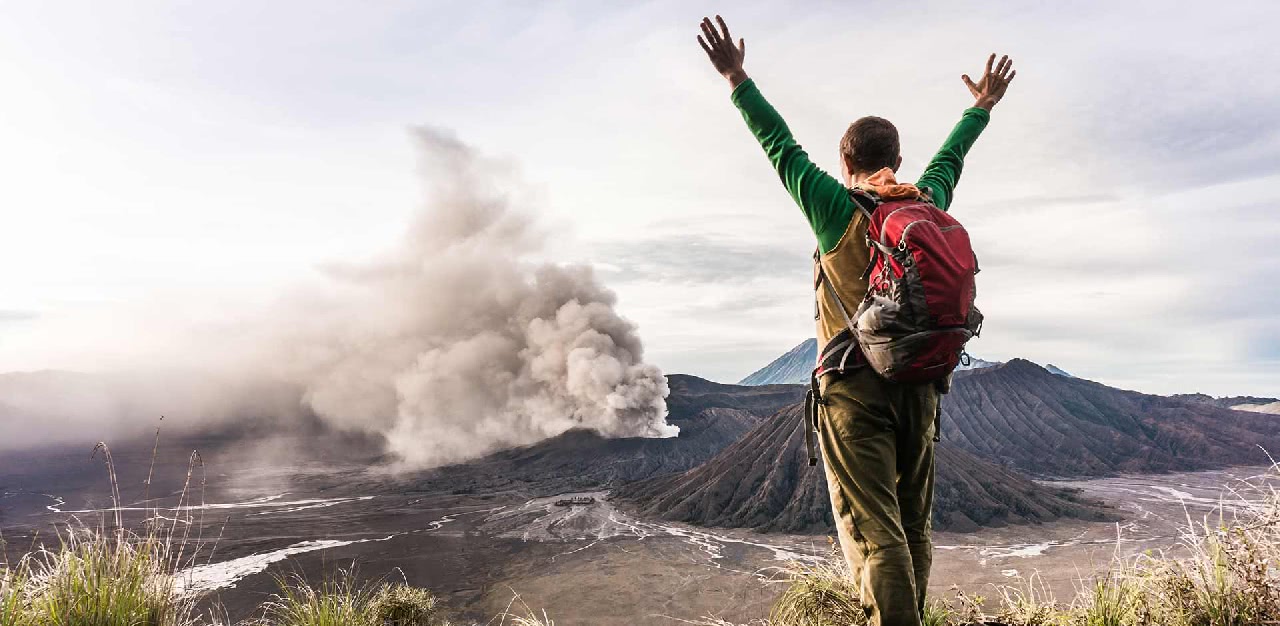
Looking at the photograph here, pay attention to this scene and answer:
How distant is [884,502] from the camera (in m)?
1.85

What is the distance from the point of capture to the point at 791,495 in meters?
44.8

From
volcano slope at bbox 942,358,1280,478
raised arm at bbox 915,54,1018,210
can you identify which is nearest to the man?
raised arm at bbox 915,54,1018,210

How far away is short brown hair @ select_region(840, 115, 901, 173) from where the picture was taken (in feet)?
6.65

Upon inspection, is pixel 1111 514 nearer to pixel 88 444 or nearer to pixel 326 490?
pixel 326 490

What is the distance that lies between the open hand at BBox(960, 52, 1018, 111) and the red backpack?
1.19 meters

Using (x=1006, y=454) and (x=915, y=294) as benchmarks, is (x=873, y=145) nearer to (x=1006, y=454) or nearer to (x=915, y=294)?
(x=915, y=294)

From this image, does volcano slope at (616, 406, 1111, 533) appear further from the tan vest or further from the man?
the tan vest

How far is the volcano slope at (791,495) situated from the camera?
4112 cm

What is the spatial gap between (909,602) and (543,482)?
61.6m

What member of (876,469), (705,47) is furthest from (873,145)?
(876,469)

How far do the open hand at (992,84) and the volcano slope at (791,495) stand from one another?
134 ft

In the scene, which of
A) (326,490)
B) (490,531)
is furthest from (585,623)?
(326,490)

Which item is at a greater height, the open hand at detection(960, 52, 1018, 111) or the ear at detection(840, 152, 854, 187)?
the open hand at detection(960, 52, 1018, 111)

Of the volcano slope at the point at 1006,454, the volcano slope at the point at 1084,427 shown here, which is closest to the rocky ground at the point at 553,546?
the volcano slope at the point at 1006,454
